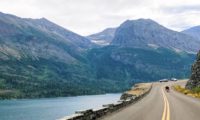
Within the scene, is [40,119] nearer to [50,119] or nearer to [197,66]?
[50,119]

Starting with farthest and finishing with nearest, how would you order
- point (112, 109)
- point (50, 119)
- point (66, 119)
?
1. point (50, 119)
2. point (112, 109)
3. point (66, 119)

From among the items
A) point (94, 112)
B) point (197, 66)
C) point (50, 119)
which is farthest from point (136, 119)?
point (50, 119)

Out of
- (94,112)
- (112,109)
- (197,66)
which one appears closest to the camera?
(94,112)

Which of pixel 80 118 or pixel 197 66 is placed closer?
pixel 80 118

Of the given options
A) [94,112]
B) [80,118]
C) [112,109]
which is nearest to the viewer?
[80,118]

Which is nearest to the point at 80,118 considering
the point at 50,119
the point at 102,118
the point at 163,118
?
the point at 102,118

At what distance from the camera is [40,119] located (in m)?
191

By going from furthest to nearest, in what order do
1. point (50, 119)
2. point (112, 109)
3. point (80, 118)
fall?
point (50, 119), point (112, 109), point (80, 118)

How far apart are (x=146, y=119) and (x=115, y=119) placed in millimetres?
2141

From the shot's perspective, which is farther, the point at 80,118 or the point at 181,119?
the point at 181,119

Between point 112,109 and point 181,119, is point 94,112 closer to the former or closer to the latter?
point 181,119

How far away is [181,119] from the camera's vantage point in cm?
2844

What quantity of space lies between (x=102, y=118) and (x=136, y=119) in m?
2.39

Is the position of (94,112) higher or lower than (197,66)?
lower
